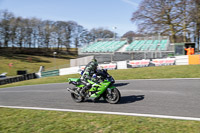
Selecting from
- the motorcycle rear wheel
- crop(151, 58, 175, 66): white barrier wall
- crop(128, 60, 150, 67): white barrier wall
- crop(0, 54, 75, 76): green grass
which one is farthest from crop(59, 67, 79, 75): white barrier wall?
crop(0, 54, 75, 76): green grass

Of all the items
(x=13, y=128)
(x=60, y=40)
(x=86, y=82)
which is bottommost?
(x=13, y=128)

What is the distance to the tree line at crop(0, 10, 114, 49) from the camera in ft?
202

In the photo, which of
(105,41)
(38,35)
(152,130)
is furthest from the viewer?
(38,35)

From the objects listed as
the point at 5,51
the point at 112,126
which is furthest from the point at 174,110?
the point at 5,51

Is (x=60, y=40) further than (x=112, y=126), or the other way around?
(x=60, y=40)

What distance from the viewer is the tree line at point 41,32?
61562mm

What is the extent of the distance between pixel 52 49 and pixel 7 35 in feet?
62.5

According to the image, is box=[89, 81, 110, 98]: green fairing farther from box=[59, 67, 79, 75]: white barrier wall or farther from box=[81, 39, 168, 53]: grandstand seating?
box=[81, 39, 168, 53]: grandstand seating

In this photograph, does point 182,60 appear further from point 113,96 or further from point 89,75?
point 113,96

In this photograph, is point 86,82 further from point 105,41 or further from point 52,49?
point 52,49

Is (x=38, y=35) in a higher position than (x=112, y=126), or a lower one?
higher

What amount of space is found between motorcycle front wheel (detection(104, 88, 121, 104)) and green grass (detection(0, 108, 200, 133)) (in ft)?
4.40

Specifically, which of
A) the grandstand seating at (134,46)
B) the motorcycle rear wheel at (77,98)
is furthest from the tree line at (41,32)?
the motorcycle rear wheel at (77,98)

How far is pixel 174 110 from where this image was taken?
5.73 meters
